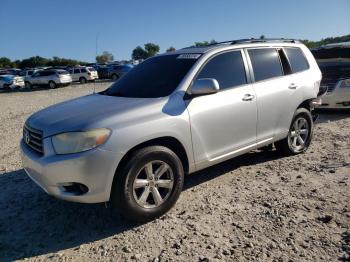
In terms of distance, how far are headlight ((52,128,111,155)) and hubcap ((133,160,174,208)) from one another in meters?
0.55

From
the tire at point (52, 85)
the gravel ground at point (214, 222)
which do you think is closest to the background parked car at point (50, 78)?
the tire at point (52, 85)

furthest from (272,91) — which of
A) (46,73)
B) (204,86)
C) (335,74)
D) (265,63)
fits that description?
(46,73)

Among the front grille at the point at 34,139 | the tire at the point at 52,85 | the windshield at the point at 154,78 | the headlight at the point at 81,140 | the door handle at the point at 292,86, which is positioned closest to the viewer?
the headlight at the point at 81,140

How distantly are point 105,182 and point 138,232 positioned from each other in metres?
0.65

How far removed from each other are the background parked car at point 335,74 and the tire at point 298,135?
3.24 meters

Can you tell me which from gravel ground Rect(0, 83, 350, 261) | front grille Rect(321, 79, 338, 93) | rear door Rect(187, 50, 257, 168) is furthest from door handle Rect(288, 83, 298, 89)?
front grille Rect(321, 79, 338, 93)

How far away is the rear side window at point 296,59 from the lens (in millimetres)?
5715

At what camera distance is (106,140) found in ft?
11.4

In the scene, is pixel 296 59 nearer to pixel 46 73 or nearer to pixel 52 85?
pixel 52 85

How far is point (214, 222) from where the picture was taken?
12.7 ft

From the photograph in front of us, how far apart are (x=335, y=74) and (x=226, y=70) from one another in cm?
598

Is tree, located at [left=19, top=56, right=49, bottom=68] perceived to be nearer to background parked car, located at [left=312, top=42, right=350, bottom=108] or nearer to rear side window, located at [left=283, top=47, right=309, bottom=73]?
background parked car, located at [left=312, top=42, right=350, bottom=108]

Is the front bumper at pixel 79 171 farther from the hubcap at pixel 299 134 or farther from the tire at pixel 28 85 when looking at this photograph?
the tire at pixel 28 85

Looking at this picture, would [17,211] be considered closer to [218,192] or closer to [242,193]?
[218,192]
